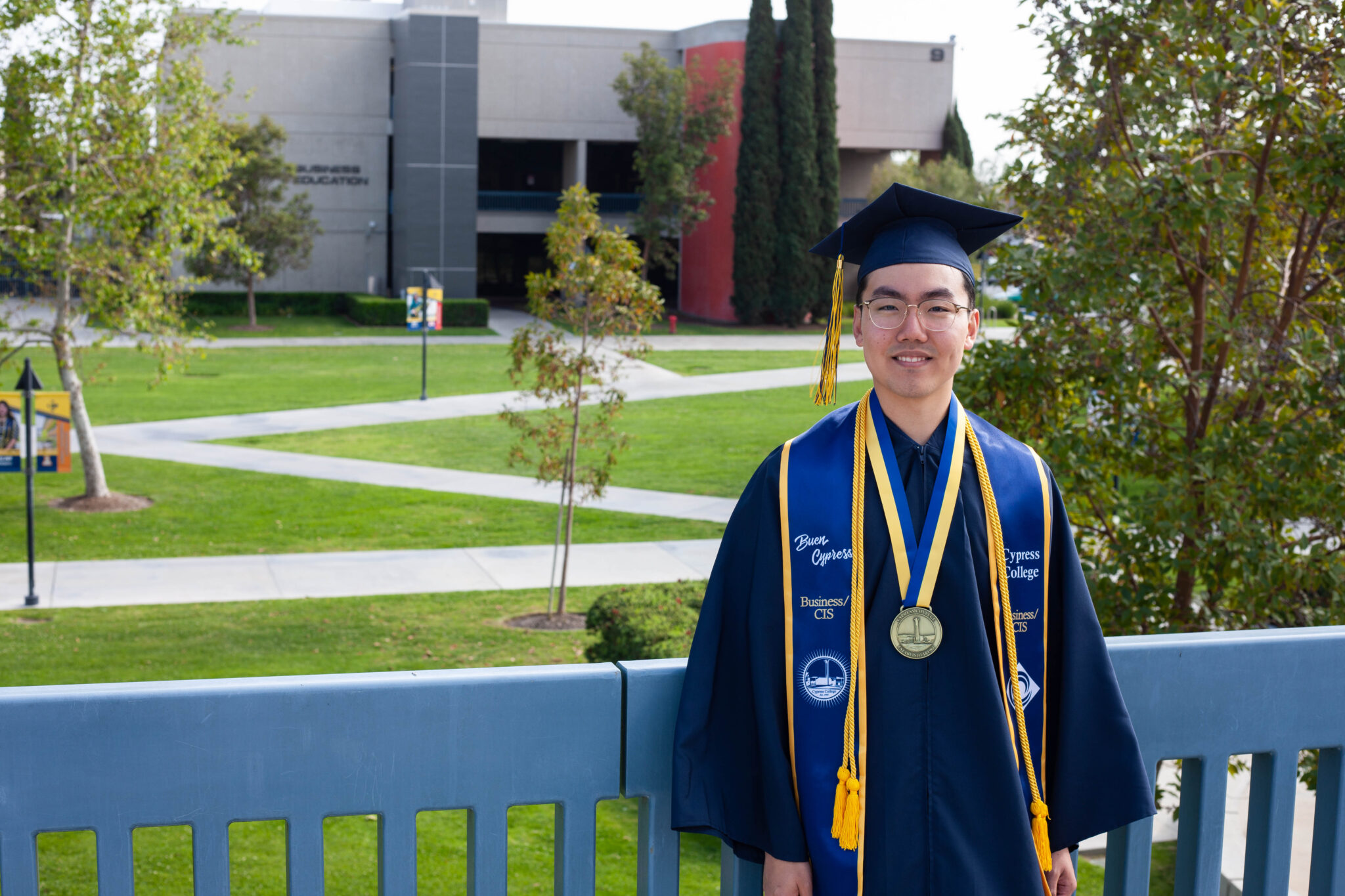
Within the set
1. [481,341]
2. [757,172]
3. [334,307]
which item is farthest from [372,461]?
[334,307]

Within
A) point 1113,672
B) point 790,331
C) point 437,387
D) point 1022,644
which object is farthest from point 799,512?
point 790,331

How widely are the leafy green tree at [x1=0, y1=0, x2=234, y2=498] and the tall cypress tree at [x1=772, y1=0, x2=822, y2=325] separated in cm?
2710

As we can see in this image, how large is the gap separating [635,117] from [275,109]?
11990mm

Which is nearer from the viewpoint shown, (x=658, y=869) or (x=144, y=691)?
(x=144, y=691)

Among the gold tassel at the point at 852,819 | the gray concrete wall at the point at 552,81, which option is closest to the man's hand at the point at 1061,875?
the gold tassel at the point at 852,819

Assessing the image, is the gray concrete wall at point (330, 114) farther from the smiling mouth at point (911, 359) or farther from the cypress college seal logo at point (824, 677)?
the cypress college seal logo at point (824, 677)

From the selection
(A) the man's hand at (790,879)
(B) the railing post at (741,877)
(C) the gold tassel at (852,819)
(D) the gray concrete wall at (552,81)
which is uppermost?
(D) the gray concrete wall at (552,81)

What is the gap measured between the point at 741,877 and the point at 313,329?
37801mm

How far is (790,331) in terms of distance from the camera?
4200cm

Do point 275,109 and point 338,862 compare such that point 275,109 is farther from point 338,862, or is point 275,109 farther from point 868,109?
point 338,862

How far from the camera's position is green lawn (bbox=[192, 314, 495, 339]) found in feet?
121

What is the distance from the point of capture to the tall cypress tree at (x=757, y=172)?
1594 inches

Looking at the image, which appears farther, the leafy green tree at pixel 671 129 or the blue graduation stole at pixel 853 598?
the leafy green tree at pixel 671 129

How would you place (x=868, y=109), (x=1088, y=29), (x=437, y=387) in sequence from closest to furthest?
(x=1088, y=29) < (x=437, y=387) < (x=868, y=109)
